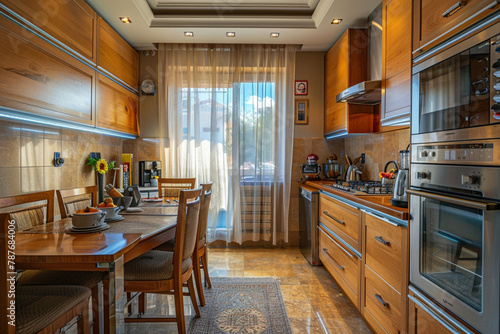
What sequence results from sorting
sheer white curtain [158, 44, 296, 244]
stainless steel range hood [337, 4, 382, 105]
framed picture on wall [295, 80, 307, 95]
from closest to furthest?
stainless steel range hood [337, 4, 382, 105] → sheer white curtain [158, 44, 296, 244] → framed picture on wall [295, 80, 307, 95]

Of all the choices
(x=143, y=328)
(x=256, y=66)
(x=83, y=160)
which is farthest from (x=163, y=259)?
(x=256, y=66)

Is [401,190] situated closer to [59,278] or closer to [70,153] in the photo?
[59,278]

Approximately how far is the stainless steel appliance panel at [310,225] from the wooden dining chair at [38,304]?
227 cm

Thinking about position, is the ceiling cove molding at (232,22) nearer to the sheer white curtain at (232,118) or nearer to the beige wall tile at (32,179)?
the sheer white curtain at (232,118)

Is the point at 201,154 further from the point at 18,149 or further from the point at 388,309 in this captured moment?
the point at 388,309

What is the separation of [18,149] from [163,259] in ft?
4.66

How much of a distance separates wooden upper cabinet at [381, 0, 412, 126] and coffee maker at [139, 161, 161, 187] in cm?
265

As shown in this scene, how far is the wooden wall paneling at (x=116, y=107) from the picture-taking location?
2.79 m

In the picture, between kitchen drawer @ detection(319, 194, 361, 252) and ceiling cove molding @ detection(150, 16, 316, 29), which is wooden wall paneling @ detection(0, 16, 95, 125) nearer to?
Result: ceiling cove molding @ detection(150, 16, 316, 29)

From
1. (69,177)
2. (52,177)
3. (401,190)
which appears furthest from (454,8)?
(69,177)

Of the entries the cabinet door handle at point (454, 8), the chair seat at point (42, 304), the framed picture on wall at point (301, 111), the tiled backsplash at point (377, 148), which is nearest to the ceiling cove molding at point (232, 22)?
the framed picture on wall at point (301, 111)

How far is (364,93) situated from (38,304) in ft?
8.29

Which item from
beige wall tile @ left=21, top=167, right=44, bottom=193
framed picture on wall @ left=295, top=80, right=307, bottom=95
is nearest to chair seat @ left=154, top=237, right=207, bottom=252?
beige wall tile @ left=21, top=167, right=44, bottom=193

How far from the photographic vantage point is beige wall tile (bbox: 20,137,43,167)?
2.18 metres
